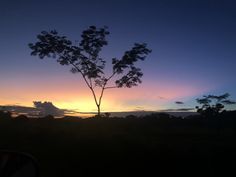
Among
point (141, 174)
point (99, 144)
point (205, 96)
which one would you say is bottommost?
point (141, 174)

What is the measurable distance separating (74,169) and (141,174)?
2.57 m

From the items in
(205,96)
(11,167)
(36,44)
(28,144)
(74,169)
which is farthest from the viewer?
(205,96)

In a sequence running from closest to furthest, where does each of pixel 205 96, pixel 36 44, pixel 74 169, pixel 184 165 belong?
pixel 74 169
pixel 184 165
pixel 36 44
pixel 205 96

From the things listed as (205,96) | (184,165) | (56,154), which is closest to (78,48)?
(56,154)

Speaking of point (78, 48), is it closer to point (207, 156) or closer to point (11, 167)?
point (207, 156)

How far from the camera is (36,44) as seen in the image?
29.7 m

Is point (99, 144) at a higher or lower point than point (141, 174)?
higher

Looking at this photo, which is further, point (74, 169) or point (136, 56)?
point (136, 56)

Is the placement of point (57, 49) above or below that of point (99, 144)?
above

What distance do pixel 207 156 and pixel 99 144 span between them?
5.01 meters

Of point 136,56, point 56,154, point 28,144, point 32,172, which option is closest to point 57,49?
point 136,56

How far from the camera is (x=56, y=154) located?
1588 centimetres

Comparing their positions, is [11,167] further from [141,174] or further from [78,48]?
[78,48]

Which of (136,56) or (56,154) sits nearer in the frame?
(56,154)
